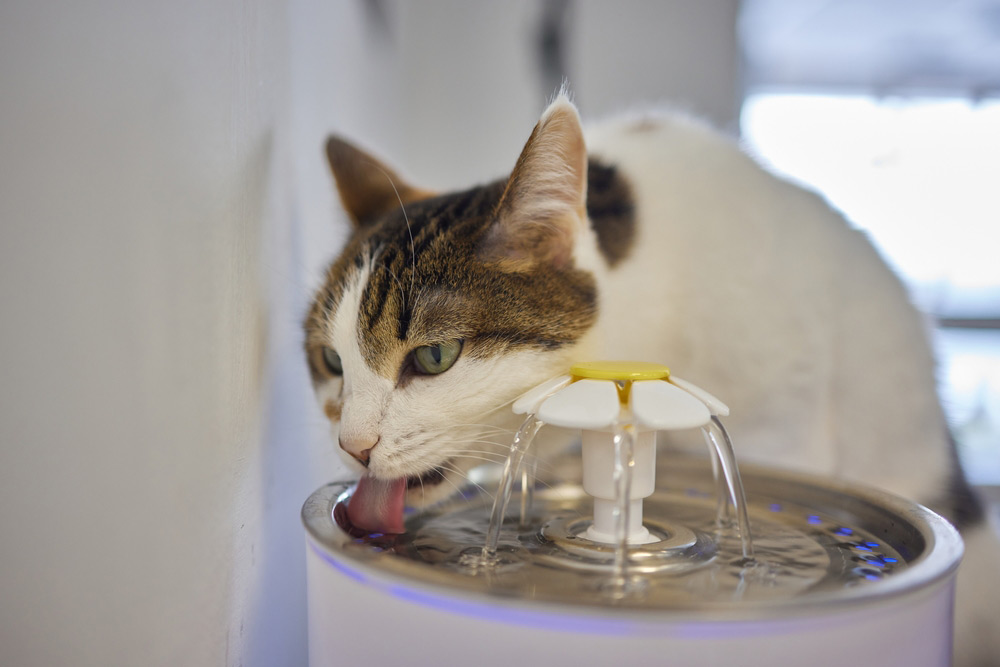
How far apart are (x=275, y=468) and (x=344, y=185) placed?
0.41m

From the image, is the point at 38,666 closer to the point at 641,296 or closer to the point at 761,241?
the point at 641,296

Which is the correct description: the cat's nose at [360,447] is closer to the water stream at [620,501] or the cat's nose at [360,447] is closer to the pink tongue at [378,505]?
the pink tongue at [378,505]

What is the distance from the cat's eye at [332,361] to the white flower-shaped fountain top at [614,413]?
0.30 m

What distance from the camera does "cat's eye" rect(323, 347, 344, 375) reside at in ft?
2.53

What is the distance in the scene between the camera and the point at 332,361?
781mm

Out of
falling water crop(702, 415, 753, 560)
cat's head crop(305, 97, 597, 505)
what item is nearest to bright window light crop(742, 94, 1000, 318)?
cat's head crop(305, 97, 597, 505)

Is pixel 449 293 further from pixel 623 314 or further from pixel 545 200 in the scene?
pixel 623 314

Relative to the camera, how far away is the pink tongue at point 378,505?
0.62 metres

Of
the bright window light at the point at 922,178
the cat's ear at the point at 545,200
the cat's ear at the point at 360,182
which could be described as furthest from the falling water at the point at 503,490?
the bright window light at the point at 922,178

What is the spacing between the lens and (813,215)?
100 centimetres

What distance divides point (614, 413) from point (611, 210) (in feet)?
1.64

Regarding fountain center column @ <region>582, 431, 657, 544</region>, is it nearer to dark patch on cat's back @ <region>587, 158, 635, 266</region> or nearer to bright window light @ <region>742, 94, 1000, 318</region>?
dark patch on cat's back @ <region>587, 158, 635, 266</region>

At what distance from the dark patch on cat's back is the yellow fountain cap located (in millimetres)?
332

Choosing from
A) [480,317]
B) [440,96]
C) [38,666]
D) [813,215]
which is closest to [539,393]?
[480,317]
